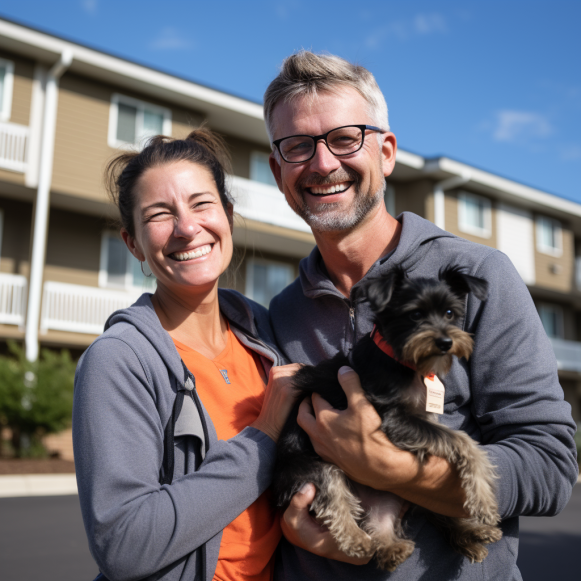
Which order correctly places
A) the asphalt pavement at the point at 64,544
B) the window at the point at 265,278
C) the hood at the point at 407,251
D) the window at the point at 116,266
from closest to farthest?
the hood at the point at 407,251 < the asphalt pavement at the point at 64,544 < the window at the point at 116,266 < the window at the point at 265,278

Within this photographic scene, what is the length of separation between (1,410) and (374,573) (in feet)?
49.7

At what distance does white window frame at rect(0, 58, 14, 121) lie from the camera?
17766 mm

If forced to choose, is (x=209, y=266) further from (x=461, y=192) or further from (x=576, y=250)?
(x=576, y=250)

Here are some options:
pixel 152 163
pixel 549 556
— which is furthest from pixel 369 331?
pixel 549 556

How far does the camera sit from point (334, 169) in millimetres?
3086

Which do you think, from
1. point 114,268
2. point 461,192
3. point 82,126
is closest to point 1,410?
point 114,268

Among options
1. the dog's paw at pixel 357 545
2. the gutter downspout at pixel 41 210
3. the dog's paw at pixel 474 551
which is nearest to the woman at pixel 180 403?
the dog's paw at pixel 357 545

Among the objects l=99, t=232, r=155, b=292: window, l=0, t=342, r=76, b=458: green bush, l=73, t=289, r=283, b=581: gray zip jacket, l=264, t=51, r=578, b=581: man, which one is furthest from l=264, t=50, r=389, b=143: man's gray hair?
l=99, t=232, r=155, b=292: window

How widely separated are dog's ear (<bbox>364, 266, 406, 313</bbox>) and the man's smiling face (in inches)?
18.3

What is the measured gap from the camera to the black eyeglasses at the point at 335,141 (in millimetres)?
3082

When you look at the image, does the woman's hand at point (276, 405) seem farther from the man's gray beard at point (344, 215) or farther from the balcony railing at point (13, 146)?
the balcony railing at point (13, 146)

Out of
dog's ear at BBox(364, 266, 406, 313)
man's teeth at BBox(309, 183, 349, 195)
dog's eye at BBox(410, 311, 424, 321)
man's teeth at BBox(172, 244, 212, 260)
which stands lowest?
dog's eye at BBox(410, 311, 424, 321)

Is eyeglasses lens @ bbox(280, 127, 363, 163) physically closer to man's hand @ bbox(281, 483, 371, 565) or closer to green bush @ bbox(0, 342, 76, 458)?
man's hand @ bbox(281, 483, 371, 565)

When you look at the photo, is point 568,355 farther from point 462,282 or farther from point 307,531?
point 307,531
